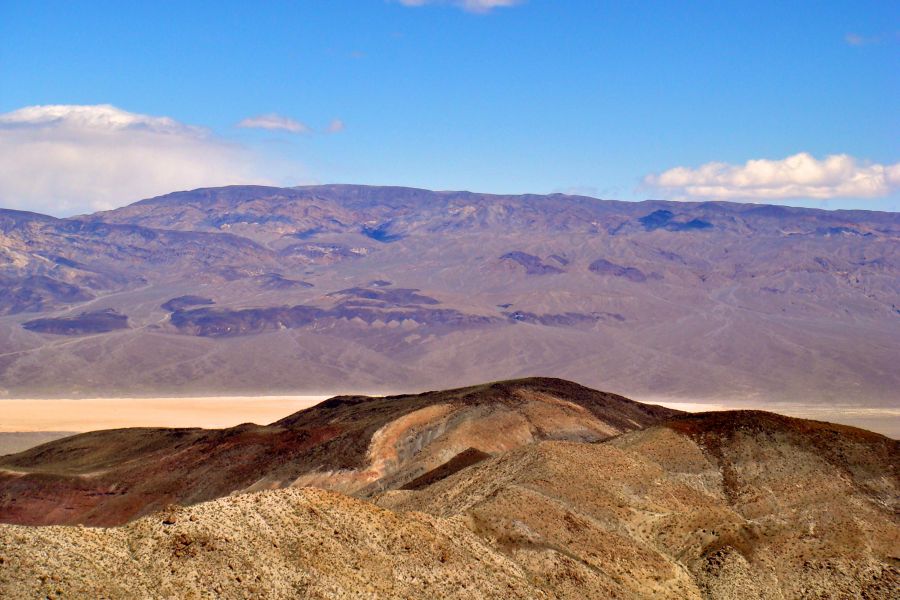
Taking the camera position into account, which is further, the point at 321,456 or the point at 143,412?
the point at 143,412

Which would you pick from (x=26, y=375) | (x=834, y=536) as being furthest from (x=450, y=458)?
(x=26, y=375)

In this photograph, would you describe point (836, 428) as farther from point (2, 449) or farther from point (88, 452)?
point (2, 449)

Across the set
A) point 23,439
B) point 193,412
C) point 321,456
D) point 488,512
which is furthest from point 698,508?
point 193,412

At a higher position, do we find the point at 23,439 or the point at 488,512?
the point at 488,512

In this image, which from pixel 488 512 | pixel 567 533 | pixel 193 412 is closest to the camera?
pixel 567 533

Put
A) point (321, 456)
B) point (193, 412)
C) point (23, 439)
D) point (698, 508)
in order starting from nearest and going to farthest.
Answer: point (698, 508)
point (321, 456)
point (23, 439)
point (193, 412)

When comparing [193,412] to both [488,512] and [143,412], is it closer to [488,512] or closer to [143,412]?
[143,412]
